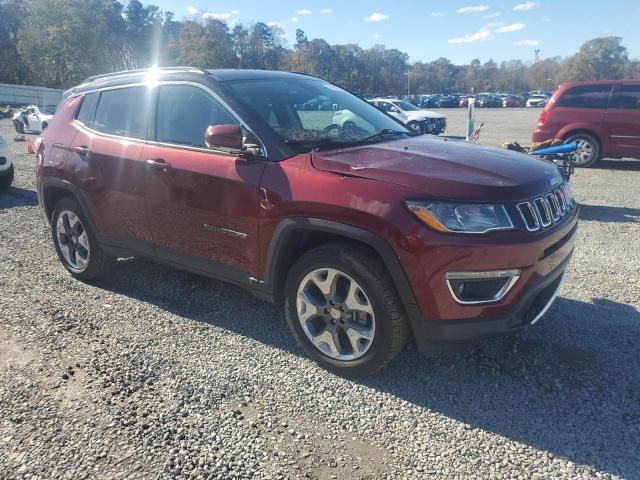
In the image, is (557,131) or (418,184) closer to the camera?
(418,184)

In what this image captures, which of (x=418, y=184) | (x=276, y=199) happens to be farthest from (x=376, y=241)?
(x=276, y=199)

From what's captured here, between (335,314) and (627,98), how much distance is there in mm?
10515

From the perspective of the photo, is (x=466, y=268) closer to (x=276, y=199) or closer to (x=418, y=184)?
(x=418, y=184)

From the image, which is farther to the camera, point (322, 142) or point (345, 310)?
point (322, 142)

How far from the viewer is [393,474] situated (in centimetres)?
240

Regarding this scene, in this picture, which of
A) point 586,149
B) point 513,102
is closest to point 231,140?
point 586,149

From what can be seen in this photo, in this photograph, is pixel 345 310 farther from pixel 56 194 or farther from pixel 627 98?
pixel 627 98

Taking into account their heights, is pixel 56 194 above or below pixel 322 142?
below

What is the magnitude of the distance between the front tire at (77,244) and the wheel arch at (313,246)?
6.67 feet

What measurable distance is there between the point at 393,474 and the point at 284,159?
1.86 meters

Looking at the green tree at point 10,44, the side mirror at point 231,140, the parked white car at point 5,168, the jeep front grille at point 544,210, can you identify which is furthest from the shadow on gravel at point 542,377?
the green tree at point 10,44

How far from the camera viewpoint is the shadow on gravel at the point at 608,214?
693 cm

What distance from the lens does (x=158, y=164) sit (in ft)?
12.3

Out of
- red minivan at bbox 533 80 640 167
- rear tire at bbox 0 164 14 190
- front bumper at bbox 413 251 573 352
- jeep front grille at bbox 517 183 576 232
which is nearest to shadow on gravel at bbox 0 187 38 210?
rear tire at bbox 0 164 14 190
